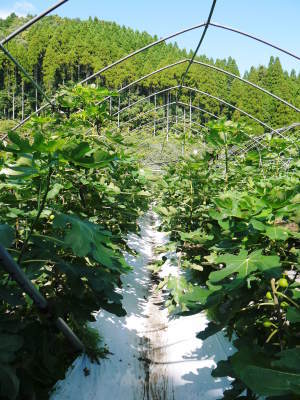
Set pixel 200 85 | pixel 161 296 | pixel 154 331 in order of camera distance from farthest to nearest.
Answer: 1. pixel 200 85
2. pixel 161 296
3. pixel 154 331

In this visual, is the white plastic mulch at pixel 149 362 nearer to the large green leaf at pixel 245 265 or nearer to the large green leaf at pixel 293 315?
the large green leaf at pixel 245 265

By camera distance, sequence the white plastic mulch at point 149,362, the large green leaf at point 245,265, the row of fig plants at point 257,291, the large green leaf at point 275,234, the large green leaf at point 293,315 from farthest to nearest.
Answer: the white plastic mulch at point 149,362, the large green leaf at point 275,234, the large green leaf at point 245,265, the large green leaf at point 293,315, the row of fig plants at point 257,291

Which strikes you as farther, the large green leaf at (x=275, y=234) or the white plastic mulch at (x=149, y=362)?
the white plastic mulch at (x=149, y=362)

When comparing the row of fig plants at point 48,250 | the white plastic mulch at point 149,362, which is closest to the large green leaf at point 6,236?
the row of fig plants at point 48,250

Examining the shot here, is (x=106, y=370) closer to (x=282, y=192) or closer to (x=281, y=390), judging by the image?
(x=282, y=192)

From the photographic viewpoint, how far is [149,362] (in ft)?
10.2

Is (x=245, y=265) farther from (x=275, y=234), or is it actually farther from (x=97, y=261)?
(x=97, y=261)

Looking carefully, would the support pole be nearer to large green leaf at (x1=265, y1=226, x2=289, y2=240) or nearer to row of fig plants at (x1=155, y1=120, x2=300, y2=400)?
row of fig plants at (x1=155, y1=120, x2=300, y2=400)

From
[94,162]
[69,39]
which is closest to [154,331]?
[94,162]

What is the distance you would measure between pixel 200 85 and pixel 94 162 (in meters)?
23.6

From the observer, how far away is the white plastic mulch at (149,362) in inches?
101

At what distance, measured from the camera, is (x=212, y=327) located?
1.41 m

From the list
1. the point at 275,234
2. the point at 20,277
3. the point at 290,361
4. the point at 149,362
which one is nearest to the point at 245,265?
the point at 275,234

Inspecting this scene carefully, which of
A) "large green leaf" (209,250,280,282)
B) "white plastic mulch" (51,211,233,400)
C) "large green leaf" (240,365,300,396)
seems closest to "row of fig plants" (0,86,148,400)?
"large green leaf" (209,250,280,282)
